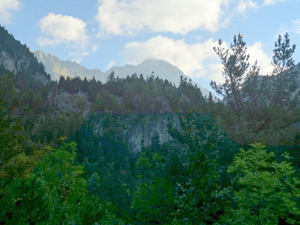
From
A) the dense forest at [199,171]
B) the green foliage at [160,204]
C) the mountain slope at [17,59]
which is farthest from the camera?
the mountain slope at [17,59]

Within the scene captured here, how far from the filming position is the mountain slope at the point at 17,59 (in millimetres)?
177500

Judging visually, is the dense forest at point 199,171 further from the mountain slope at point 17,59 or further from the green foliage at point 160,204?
the mountain slope at point 17,59

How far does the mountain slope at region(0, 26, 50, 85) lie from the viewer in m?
178

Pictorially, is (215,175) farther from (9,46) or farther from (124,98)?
(9,46)

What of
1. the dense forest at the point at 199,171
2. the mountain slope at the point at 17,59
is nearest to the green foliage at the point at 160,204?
the dense forest at the point at 199,171

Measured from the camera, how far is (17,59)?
187 meters

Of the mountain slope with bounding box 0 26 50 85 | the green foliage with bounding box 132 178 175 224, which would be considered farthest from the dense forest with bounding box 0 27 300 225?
the mountain slope with bounding box 0 26 50 85

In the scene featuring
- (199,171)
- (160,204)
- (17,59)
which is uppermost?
(17,59)

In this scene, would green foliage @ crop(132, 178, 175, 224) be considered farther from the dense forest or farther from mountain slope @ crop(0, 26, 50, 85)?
mountain slope @ crop(0, 26, 50, 85)

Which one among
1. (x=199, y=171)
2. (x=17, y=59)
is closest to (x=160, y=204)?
(x=199, y=171)

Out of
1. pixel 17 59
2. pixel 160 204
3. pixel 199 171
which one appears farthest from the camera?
pixel 17 59

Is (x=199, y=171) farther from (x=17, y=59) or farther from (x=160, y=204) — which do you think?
(x=17, y=59)

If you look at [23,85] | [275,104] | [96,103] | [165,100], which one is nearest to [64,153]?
[275,104]

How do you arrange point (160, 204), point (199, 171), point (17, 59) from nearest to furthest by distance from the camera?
point (199, 171) → point (160, 204) → point (17, 59)
